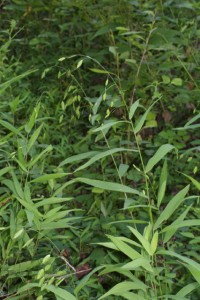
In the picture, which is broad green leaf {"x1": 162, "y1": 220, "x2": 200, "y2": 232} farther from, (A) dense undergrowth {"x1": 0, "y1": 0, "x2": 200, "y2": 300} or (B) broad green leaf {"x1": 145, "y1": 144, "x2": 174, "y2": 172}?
(B) broad green leaf {"x1": 145, "y1": 144, "x2": 174, "y2": 172}

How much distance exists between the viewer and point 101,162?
6.35ft

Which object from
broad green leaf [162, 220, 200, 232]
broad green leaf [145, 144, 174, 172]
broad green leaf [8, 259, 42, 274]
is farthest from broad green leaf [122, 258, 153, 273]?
broad green leaf [8, 259, 42, 274]

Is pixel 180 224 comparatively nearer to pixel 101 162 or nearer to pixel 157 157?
pixel 157 157

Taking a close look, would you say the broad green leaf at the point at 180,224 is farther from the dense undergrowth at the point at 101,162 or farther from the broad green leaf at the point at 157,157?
the broad green leaf at the point at 157,157

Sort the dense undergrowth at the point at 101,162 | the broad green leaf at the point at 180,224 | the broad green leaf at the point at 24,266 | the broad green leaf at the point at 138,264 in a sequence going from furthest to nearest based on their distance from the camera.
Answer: the broad green leaf at the point at 24,266 → the dense undergrowth at the point at 101,162 → the broad green leaf at the point at 180,224 → the broad green leaf at the point at 138,264

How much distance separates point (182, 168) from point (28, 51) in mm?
1647

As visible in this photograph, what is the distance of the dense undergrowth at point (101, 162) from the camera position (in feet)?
4.47

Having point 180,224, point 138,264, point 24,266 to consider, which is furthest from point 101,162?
point 138,264

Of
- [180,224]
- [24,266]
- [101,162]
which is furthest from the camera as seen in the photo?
[101,162]

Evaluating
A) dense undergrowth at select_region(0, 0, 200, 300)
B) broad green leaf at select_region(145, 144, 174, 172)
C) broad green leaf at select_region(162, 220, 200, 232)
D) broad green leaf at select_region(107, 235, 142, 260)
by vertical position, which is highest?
broad green leaf at select_region(145, 144, 174, 172)

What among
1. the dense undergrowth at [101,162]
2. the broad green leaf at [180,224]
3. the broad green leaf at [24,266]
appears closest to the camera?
the broad green leaf at [180,224]

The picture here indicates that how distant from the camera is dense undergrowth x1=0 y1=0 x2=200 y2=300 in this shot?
1361 millimetres

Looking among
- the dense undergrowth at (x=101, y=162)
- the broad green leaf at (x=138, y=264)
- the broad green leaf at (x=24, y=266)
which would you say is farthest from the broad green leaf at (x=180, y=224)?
the broad green leaf at (x=24, y=266)

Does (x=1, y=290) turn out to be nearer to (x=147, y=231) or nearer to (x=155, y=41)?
(x=147, y=231)
